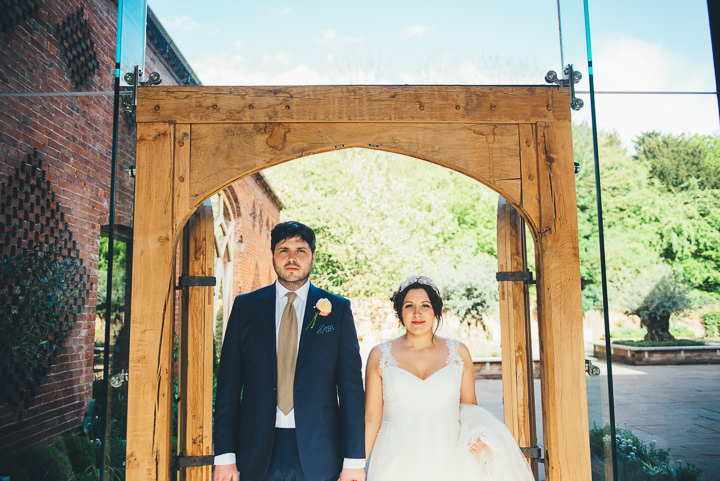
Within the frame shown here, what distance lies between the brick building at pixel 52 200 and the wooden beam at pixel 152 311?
37.3 inches

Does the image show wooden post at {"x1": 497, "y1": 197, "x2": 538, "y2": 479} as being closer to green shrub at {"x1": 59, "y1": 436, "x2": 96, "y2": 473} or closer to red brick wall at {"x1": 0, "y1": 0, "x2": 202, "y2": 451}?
red brick wall at {"x1": 0, "y1": 0, "x2": 202, "y2": 451}

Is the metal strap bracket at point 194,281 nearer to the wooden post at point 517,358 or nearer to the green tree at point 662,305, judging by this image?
the wooden post at point 517,358

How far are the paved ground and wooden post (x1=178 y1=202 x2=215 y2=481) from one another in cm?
214

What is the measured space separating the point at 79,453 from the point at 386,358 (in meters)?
3.20

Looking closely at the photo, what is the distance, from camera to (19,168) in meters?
4.18

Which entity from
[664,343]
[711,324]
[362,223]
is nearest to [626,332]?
[711,324]

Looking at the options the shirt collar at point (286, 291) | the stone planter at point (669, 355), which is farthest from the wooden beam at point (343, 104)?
the stone planter at point (669, 355)

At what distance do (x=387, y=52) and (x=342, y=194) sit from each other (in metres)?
16.2

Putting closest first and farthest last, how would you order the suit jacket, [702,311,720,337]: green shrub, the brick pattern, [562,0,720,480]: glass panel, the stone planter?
1. the suit jacket
2. [562,0,720,480]: glass panel
3. the brick pattern
4. the stone planter
5. [702,311,720,337]: green shrub

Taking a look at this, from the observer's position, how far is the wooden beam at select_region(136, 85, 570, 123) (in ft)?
8.71

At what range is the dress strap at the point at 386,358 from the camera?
308 cm

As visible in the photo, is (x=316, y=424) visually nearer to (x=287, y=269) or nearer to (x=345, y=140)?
(x=287, y=269)

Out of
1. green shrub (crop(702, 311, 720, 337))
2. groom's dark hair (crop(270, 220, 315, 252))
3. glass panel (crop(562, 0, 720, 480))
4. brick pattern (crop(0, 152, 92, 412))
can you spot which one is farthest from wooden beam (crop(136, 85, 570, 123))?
green shrub (crop(702, 311, 720, 337))

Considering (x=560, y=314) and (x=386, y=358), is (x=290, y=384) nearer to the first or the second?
(x=386, y=358)
